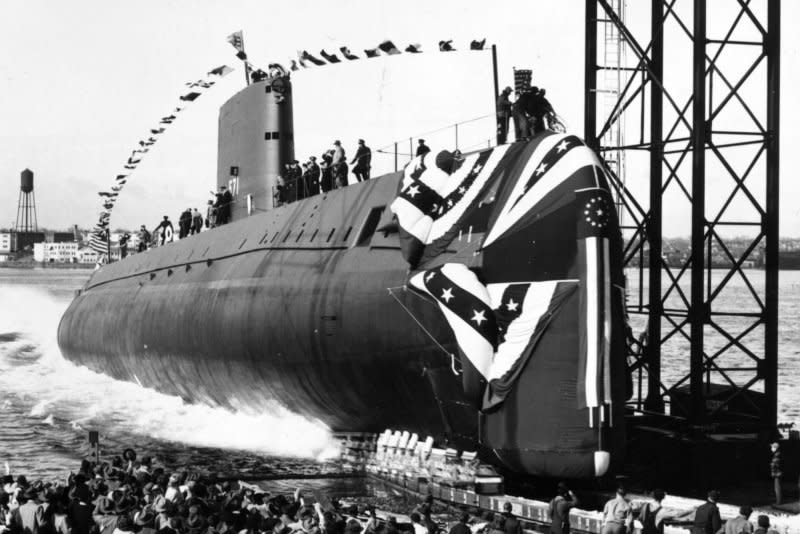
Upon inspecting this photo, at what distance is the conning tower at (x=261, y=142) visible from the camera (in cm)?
3319

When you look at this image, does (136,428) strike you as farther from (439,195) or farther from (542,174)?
(542,174)

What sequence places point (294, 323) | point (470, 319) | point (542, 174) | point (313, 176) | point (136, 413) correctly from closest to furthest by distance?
point (470, 319)
point (542, 174)
point (294, 323)
point (313, 176)
point (136, 413)

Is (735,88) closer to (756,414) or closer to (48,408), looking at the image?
(756,414)

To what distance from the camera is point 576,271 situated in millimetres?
16266

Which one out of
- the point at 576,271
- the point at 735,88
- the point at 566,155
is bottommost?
the point at 576,271

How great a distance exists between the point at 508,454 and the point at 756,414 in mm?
5611

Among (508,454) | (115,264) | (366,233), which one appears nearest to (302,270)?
(366,233)

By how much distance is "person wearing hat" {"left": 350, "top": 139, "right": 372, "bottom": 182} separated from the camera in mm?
25547

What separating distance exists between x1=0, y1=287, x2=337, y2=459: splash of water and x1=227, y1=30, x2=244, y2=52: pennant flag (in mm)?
11138

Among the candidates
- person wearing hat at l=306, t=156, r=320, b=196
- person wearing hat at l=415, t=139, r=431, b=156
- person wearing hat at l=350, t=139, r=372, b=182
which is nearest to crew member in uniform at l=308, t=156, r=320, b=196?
person wearing hat at l=306, t=156, r=320, b=196

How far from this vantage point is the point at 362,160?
25.6 m

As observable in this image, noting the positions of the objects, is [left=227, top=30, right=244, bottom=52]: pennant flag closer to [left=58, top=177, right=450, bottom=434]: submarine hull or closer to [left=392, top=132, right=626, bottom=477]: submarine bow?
[left=58, top=177, right=450, bottom=434]: submarine hull

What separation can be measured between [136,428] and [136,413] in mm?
2748

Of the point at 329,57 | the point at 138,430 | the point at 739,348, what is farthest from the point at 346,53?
the point at 739,348
